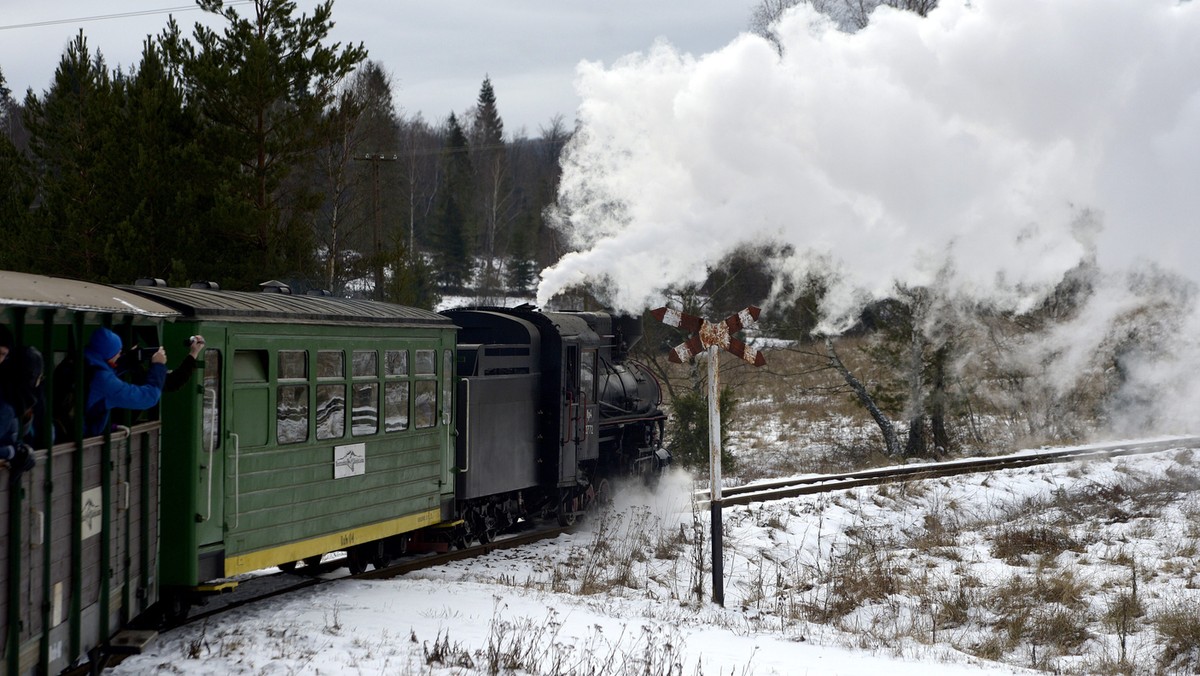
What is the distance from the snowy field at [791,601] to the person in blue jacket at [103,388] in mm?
1782

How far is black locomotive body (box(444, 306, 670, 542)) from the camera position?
11992 mm

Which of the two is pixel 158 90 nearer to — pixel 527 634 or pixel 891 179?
pixel 891 179

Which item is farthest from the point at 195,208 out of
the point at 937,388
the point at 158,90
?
the point at 937,388

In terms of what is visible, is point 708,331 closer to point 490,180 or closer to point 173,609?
point 173,609

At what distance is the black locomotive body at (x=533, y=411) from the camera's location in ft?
39.3

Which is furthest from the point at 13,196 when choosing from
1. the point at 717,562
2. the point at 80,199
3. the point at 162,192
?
the point at 717,562

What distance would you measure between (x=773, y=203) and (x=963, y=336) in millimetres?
9589

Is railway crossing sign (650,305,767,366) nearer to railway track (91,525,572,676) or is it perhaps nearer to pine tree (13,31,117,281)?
Answer: railway track (91,525,572,676)

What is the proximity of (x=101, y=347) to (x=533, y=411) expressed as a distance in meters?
7.51

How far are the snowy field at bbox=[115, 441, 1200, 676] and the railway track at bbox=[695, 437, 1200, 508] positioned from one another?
0.51 meters

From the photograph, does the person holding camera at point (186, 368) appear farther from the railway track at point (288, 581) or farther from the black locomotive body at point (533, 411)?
the black locomotive body at point (533, 411)

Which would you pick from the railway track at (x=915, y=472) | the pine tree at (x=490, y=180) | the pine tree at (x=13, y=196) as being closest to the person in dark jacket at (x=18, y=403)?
the railway track at (x=915, y=472)

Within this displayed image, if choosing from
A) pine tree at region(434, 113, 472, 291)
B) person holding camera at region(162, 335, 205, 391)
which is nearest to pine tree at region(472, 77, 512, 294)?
pine tree at region(434, 113, 472, 291)

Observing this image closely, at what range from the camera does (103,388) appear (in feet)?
20.4
